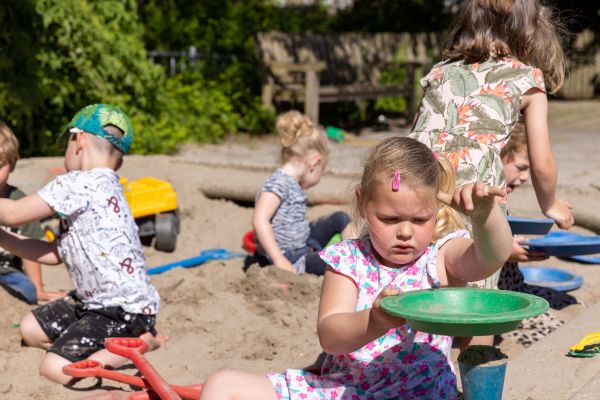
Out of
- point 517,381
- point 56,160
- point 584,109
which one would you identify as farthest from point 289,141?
point 584,109

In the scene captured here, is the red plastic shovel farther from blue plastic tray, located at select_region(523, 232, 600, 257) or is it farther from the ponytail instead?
blue plastic tray, located at select_region(523, 232, 600, 257)

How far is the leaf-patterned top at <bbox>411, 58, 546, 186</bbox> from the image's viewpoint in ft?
11.4

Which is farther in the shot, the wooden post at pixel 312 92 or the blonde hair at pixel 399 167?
the wooden post at pixel 312 92

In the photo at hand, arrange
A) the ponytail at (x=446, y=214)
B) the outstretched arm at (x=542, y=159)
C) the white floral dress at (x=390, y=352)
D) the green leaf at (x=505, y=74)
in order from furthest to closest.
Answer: the green leaf at (x=505, y=74) → the outstretched arm at (x=542, y=159) → the ponytail at (x=446, y=214) → the white floral dress at (x=390, y=352)

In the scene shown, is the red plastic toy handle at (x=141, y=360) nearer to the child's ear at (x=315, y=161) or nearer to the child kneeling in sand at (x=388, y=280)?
the child kneeling in sand at (x=388, y=280)

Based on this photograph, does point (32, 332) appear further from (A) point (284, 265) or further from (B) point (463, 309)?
(B) point (463, 309)

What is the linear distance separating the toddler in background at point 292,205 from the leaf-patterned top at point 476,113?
144 cm

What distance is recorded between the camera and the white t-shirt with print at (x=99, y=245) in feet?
12.6

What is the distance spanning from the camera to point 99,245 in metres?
3.87

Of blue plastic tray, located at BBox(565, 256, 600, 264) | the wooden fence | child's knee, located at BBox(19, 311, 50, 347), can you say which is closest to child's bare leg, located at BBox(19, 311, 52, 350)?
child's knee, located at BBox(19, 311, 50, 347)

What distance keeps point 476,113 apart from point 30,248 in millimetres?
1975

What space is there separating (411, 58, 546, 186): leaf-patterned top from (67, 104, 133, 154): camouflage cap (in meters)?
1.25

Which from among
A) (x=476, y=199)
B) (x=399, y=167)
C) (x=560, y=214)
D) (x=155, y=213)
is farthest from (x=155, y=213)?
(x=476, y=199)

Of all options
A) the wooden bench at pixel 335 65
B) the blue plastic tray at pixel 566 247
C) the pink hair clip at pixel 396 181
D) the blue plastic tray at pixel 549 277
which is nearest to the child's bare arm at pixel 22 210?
the pink hair clip at pixel 396 181
